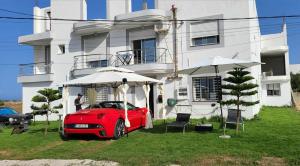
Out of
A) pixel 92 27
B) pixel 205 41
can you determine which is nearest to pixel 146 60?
pixel 205 41

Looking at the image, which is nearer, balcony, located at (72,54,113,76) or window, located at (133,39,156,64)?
window, located at (133,39,156,64)

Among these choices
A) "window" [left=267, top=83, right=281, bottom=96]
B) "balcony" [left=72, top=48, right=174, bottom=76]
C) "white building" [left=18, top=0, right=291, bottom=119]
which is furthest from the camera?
"window" [left=267, top=83, right=281, bottom=96]

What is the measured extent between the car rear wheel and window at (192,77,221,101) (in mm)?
6724

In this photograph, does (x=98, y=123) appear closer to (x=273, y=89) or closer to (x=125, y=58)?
(x=125, y=58)

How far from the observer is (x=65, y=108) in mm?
12250

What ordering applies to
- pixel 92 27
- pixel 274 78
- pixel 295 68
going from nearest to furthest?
pixel 92 27
pixel 274 78
pixel 295 68

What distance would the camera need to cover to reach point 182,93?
16.5 m

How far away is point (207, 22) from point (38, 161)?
12.1 metres

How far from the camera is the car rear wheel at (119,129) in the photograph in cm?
1020

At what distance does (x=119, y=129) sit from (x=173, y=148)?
2932mm

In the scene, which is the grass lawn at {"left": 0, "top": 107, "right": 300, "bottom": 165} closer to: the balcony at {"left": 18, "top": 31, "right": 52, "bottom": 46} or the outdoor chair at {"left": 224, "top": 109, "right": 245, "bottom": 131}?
the outdoor chair at {"left": 224, "top": 109, "right": 245, "bottom": 131}

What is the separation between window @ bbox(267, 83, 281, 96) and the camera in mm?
27320

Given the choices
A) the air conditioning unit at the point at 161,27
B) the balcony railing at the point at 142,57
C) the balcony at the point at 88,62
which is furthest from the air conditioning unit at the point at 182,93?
the balcony at the point at 88,62

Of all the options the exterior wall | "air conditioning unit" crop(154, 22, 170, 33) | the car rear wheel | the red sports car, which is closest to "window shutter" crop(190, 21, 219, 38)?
"air conditioning unit" crop(154, 22, 170, 33)
